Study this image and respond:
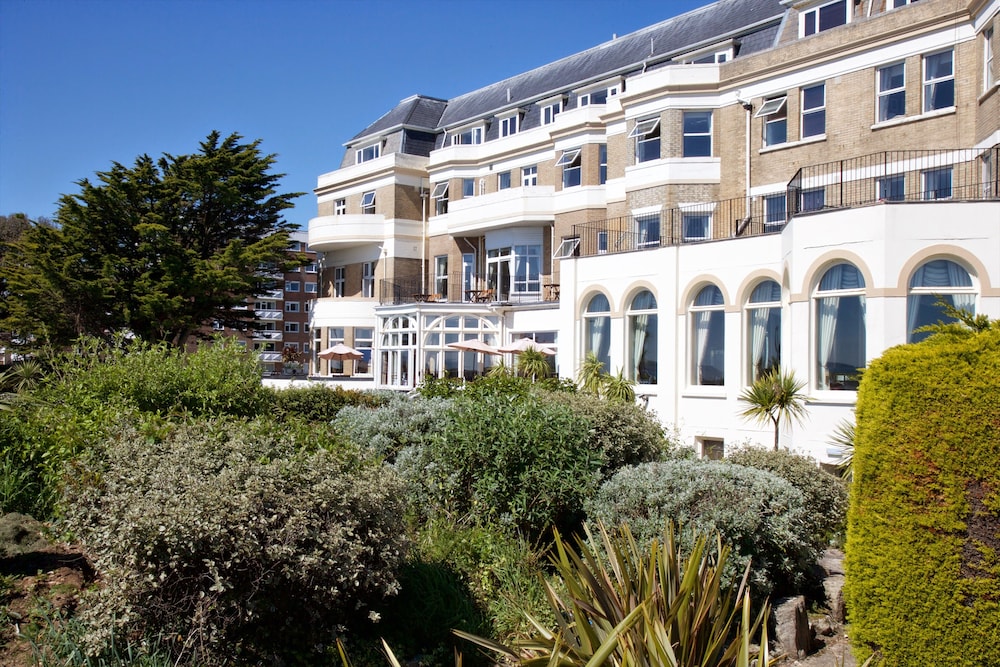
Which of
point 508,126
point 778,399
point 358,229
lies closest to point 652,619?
point 778,399

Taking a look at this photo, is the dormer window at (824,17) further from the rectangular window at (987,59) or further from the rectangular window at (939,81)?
the rectangular window at (987,59)

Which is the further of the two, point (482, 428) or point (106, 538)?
point (482, 428)

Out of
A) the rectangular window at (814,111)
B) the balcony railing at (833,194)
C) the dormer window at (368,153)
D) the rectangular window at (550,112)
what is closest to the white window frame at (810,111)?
the rectangular window at (814,111)

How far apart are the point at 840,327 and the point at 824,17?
12034 millimetres

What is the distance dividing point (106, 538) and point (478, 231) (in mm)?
30868

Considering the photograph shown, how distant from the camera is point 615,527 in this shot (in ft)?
28.7

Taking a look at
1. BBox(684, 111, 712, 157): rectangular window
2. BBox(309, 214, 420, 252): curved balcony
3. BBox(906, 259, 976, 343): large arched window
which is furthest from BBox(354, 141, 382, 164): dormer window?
BBox(906, 259, 976, 343): large arched window

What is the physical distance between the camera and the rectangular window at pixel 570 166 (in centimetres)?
3177

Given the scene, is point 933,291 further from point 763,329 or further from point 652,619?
point 652,619

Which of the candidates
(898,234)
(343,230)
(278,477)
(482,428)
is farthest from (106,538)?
(343,230)

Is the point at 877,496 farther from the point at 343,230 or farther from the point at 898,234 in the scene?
the point at 343,230

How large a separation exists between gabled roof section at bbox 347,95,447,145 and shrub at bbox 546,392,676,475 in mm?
32953

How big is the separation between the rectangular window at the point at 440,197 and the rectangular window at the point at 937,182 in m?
23.2

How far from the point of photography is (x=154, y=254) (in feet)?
128
